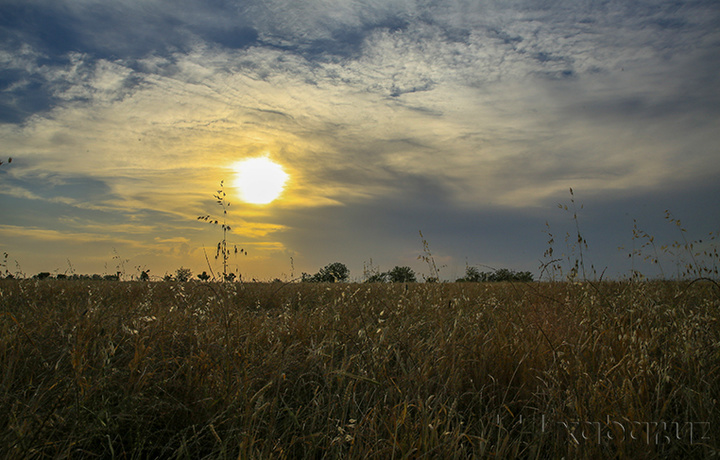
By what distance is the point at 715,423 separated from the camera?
1979 millimetres

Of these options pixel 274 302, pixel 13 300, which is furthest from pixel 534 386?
pixel 13 300

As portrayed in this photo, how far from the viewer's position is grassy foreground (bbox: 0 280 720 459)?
1.74m

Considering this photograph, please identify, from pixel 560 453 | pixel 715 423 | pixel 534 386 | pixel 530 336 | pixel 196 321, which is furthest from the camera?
pixel 196 321

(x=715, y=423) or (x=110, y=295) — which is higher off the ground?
(x=110, y=295)

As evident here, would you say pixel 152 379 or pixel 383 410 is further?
pixel 152 379

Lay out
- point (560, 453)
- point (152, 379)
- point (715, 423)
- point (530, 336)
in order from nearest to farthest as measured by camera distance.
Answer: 1. point (560, 453)
2. point (715, 423)
3. point (152, 379)
4. point (530, 336)

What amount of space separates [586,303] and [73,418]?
13.2 feet

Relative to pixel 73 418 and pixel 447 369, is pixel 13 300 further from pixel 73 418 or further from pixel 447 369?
pixel 447 369

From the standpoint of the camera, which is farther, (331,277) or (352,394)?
(331,277)

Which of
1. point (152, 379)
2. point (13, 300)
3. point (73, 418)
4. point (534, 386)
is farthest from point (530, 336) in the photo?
point (13, 300)

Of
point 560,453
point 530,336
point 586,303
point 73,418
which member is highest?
point 586,303

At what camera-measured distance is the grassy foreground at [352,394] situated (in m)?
1.74

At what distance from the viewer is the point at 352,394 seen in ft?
7.00

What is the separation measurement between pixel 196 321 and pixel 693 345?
11.9 ft
